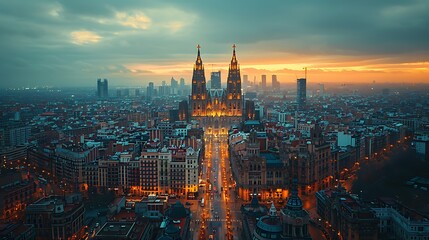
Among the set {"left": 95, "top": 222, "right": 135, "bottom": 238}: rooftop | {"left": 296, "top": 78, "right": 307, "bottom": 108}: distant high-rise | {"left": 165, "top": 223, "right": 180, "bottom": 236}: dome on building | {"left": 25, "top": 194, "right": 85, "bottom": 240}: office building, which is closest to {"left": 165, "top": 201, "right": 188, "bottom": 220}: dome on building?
{"left": 95, "top": 222, "right": 135, "bottom": 238}: rooftop

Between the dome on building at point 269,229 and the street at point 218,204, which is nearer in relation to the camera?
the dome on building at point 269,229

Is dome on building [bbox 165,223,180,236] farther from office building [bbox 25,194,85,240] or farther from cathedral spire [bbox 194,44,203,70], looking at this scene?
cathedral spire [bbox 194,44,203,70]

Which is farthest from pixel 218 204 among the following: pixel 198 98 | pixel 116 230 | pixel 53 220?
pixel 198 98

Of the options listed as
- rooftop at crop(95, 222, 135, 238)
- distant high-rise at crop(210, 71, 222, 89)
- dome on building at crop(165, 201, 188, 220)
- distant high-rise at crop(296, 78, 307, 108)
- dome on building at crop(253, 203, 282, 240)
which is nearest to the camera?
rooftop at crop(95, 222, 135, 238)

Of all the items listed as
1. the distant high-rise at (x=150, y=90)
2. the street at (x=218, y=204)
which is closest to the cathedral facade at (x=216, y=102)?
the street at (x=218, y=204)

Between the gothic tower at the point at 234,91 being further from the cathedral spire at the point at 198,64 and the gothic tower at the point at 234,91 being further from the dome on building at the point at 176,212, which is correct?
the dome on building at the point at 176,212

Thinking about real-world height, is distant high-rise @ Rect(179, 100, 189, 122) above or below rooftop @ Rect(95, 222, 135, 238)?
above

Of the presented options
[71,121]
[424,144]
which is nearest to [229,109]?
[71,121]
